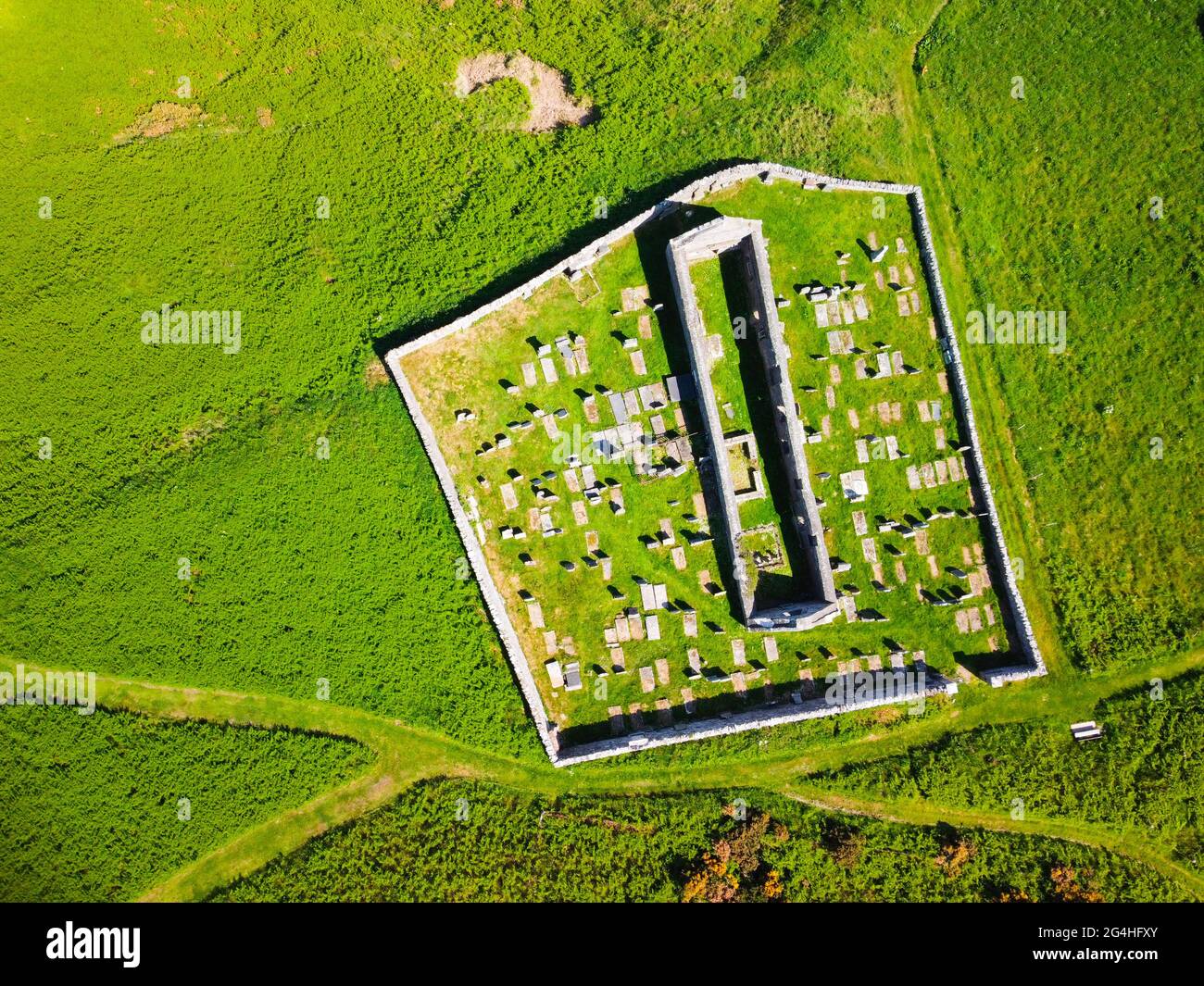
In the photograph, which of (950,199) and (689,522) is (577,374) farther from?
(950,199)

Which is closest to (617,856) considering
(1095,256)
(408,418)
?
(408,418)

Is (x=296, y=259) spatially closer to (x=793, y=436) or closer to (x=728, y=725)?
(x=793, y=436)

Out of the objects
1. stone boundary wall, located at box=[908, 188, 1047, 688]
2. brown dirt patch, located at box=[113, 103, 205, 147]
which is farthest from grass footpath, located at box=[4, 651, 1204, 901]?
brown dirt patch, located at box=[113, 103, 205, 147]

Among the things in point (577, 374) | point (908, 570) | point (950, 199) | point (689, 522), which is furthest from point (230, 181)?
point (908, 570)

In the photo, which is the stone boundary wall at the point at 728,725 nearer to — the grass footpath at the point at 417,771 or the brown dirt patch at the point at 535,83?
the grass footpath at the point at 417,771

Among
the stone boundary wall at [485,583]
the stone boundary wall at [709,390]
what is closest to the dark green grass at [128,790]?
the stone boundary wall at [485,583]

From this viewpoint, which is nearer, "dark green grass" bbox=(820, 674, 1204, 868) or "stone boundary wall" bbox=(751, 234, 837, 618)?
"stone boundary wall" bbox=(751, 234, 837, 618)

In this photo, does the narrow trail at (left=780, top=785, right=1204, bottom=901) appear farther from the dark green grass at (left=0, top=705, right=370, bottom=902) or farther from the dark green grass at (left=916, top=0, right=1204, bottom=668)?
the dark green grass at (left=0, top=705, right=370, bottom=902)
